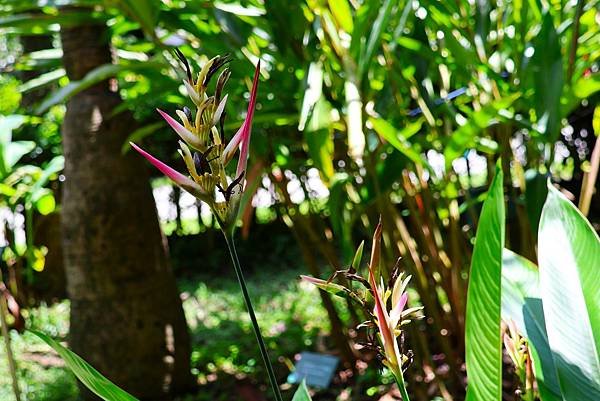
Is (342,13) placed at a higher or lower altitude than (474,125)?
higher

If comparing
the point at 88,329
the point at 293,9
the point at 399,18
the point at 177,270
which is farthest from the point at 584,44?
the point at 177,270

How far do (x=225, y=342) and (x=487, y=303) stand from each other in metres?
2.26

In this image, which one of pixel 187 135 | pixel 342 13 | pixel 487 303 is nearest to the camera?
pixel 187 135

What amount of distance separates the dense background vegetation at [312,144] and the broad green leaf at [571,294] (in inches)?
13.6

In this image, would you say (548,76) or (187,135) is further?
(548,76)

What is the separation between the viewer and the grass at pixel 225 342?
229 cm

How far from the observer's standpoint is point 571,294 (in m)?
0.61

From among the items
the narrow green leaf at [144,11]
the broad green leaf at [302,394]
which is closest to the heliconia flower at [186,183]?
the broad green leaf at [302,394]

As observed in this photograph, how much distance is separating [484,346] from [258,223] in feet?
17.4

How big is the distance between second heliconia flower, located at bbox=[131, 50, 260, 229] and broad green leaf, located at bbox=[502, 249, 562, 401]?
334mm

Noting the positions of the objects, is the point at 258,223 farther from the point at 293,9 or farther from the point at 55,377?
the point at 293,9

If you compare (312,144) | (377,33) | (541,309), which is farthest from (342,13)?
(541,309)

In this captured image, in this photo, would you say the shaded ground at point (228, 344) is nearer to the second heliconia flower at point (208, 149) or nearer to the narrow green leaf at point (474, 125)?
the narrow green leaf at point (474, 125)

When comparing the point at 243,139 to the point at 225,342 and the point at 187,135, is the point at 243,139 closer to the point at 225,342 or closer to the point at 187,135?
the point at 187,135
